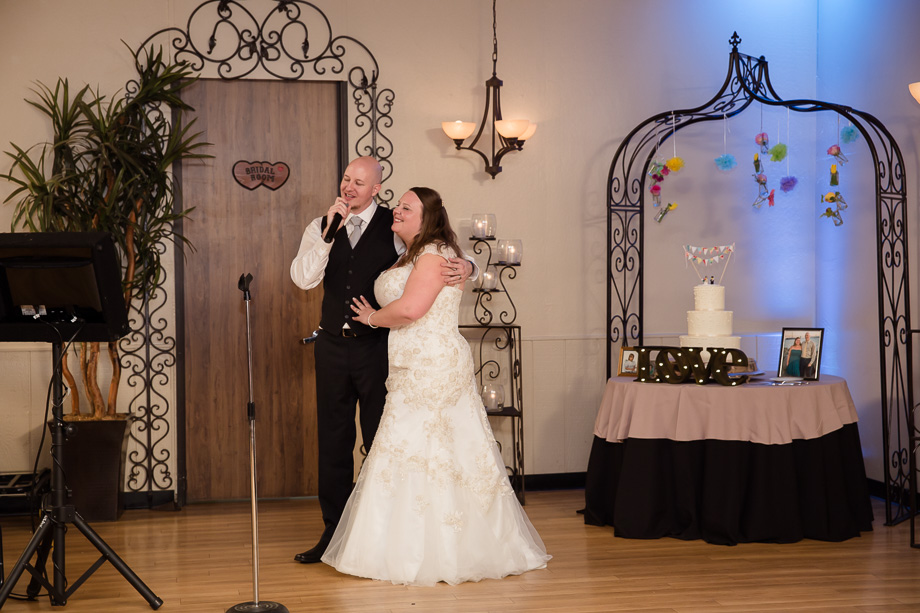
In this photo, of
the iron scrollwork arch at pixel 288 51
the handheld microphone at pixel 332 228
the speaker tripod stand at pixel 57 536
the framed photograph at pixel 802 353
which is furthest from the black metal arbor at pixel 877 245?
the speaker tripod stand at pixel 57 536

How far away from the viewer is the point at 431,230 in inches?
145

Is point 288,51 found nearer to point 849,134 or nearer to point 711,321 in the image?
point 711,321

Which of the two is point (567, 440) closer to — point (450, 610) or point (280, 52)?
point (450, 610)

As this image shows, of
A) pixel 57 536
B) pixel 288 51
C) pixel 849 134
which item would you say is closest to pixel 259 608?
pixel 57 536

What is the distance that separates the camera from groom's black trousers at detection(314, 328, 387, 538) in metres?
3.82

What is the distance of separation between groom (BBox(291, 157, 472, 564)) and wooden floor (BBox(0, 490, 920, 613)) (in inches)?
16.1

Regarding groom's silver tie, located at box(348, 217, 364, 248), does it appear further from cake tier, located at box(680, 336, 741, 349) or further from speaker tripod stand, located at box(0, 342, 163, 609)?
cake tier, located at box(680, 336, 741, 349)

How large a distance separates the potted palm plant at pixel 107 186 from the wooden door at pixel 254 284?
0.23m

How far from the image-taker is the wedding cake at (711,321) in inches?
175

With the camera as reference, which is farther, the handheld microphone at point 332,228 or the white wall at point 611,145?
the white wall at point 611,145

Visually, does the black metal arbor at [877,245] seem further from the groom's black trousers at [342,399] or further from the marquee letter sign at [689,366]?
the groom's black trousers at [342,399]

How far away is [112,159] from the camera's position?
4.79 meters

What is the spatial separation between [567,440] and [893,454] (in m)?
1.80

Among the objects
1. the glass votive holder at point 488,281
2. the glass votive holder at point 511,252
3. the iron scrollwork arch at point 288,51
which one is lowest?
the glass votive holder at point 488,281
